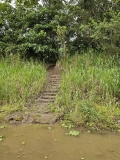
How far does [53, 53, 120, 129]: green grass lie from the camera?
400 cm

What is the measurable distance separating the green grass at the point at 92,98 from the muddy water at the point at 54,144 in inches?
15.9

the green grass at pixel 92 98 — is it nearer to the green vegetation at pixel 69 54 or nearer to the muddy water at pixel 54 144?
the green vegetation at pixel 69 54

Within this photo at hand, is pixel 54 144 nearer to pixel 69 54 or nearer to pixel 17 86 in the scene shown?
pixel 17 86

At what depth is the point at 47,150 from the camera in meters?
2.93

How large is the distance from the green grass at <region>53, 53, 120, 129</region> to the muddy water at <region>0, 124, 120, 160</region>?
15.9 inches

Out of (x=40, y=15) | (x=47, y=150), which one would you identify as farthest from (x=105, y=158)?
(x=40, y=15)

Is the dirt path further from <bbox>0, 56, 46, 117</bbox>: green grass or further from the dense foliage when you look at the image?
the dense foliage

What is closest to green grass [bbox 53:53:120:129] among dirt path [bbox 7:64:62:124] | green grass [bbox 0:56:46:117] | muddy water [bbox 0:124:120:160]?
dirt path [bbox 7:64:62:124]

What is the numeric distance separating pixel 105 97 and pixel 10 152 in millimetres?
2909

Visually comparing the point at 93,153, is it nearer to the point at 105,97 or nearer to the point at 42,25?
the point at 105,97

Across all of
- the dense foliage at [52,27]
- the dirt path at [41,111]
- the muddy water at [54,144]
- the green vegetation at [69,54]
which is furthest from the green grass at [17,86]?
the dense foliage at [52,27]

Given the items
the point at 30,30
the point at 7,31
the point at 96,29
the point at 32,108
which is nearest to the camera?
the point at 32,108

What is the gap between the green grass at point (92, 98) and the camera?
4.00 m

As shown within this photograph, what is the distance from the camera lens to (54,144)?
10.3ft
